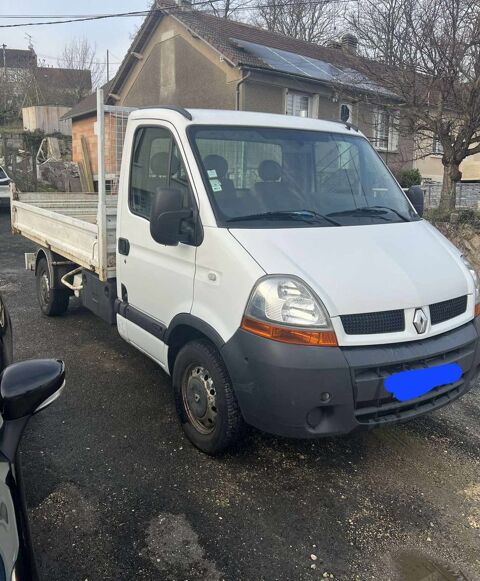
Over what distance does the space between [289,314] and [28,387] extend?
1.38 metres

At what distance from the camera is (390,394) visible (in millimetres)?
2840

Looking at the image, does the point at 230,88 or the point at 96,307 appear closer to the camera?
the point at 96,307

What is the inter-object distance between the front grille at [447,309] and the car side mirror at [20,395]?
213 centimetres

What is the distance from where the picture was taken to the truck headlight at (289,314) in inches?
108

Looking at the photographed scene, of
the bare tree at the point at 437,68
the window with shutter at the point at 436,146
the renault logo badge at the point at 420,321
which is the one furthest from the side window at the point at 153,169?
the window with shutter at the point at 436,146

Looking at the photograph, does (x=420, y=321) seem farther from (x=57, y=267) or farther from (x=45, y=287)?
(x=45, y=287)

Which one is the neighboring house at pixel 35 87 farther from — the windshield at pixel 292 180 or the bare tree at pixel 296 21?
the windshield at pixel 292 180

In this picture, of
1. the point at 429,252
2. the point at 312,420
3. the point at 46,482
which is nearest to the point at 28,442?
the point at 46,482

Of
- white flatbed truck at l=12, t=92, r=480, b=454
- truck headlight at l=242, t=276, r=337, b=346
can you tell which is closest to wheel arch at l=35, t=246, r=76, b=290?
white flatbed truck at l=12, t=92, r=480, b=454

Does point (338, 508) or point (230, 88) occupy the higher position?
point (230, 88)

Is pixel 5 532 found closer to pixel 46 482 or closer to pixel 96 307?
pixel 46 482

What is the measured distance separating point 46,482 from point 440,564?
2.25 metres

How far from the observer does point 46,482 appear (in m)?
3.19

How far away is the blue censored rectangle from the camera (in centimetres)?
284
